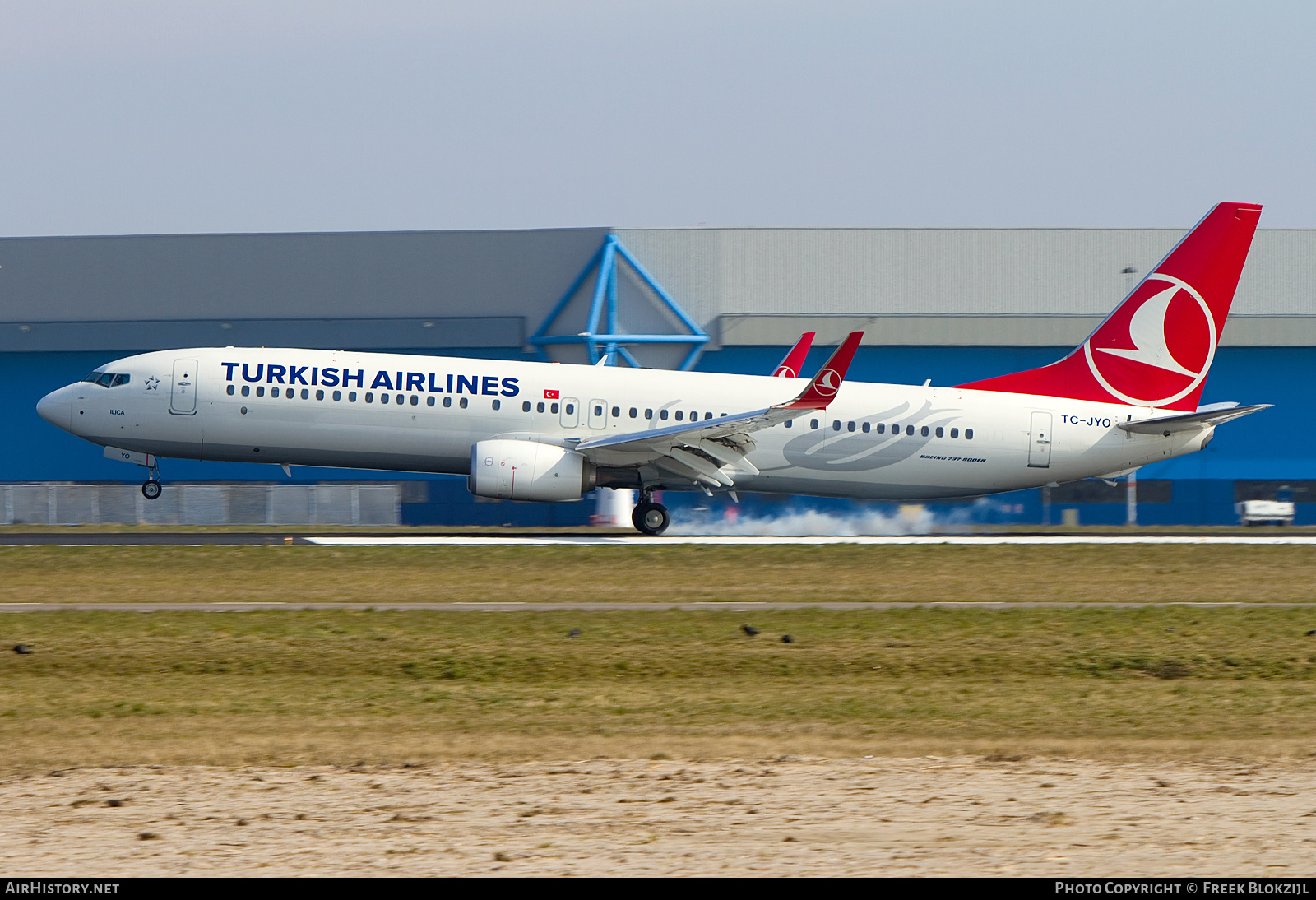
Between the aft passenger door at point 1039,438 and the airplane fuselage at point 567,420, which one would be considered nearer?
the airplane fuselage at point 567,420

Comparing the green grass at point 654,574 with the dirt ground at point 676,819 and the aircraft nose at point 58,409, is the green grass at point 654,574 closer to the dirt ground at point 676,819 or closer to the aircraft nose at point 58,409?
the aircraft nose at point 58,409

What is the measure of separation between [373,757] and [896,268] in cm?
5118

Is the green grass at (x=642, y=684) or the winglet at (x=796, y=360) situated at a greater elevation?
the winglet at (x=796, y=360)

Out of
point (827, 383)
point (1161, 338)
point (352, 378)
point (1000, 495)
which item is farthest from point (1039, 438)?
point (352, 378)

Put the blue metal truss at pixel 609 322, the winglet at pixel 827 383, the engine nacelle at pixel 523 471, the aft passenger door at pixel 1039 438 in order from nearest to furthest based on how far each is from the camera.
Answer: the winglet at pixel 827 383 → the engine nacelle at pixel 523 471 → the aft passenger door at pixel 1039 438 → the blue metal truss at pixel 609 322

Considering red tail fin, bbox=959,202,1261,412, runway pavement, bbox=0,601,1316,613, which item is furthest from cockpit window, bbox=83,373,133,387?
red tail fin, bbox=959,202,1261,412

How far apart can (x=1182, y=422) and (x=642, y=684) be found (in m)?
24.1

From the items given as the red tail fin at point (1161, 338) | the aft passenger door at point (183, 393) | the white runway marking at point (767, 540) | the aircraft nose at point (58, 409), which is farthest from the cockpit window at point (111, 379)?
the red tail fin at point (1161, 338)

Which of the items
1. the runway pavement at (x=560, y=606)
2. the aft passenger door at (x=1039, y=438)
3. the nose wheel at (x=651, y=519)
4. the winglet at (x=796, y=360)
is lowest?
the runway pavement at (x=560, y=606)

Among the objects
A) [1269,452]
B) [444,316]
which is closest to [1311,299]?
[1269,452]

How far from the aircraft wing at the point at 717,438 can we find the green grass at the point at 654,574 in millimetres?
3137

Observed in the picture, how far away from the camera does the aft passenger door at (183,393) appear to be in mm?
35469

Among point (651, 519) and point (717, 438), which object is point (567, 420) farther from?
point (717, 438)

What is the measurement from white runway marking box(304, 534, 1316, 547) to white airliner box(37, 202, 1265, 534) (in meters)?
1.31
